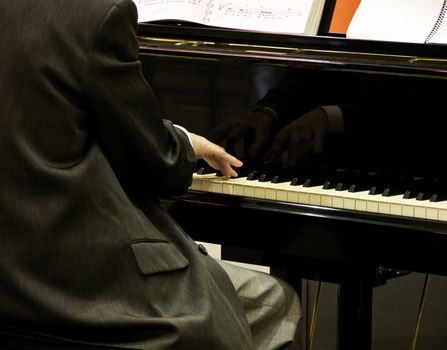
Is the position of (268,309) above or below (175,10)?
below

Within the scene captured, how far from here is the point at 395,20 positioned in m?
2.74

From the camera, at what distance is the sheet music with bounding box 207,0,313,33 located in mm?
2846

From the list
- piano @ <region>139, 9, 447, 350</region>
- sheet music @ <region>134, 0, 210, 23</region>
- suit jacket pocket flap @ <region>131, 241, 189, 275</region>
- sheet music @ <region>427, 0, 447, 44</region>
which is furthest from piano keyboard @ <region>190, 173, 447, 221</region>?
suit jacket pocket flap @ <region>131, 241, 189, 275</region>

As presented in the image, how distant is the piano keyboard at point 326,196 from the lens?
234 centimetres

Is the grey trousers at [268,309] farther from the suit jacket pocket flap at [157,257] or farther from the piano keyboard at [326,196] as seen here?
the suit jacket pocket flap at [157,257]

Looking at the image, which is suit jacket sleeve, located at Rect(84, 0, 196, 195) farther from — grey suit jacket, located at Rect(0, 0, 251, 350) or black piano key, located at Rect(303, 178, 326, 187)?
black piano key, located at Rect(303, 178, 326, 187)

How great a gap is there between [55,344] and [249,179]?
0.98 metres

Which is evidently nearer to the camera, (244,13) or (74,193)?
(74,193)

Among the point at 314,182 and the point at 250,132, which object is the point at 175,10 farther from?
the point at 314,182

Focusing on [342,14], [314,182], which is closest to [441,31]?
[342,14]

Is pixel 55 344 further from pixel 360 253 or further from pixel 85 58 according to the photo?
pixel 360 253

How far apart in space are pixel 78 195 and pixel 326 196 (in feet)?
2.91

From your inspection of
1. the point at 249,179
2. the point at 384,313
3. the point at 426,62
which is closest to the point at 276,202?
the point at 249,179

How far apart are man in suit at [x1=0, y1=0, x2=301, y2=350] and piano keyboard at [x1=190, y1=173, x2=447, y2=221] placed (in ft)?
2.25
